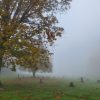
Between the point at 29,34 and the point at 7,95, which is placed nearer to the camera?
the point at 7,95

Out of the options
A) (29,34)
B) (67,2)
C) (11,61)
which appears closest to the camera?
(11,61)

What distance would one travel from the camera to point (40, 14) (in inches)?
2162

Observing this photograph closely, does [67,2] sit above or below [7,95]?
above

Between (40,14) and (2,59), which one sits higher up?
(40,14)

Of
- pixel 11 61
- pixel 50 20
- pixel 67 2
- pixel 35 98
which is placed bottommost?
pixel 35 98

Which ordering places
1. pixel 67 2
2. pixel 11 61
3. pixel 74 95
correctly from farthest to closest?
pixel 67 2
pixel 11 61
pixel 74 95

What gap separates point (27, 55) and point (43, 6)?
32.0 ft

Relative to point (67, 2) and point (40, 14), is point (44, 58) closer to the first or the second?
point (40, 14)

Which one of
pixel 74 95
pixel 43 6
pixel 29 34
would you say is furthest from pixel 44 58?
pixel 74 95

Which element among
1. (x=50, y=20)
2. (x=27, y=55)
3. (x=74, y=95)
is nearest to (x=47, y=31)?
(x=50, y=20)

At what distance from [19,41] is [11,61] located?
317cm

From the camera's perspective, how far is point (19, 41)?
48438 mm

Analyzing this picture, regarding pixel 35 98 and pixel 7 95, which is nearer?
pixel 35 98

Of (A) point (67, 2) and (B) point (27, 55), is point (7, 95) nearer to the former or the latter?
(B) point (27, 55)
